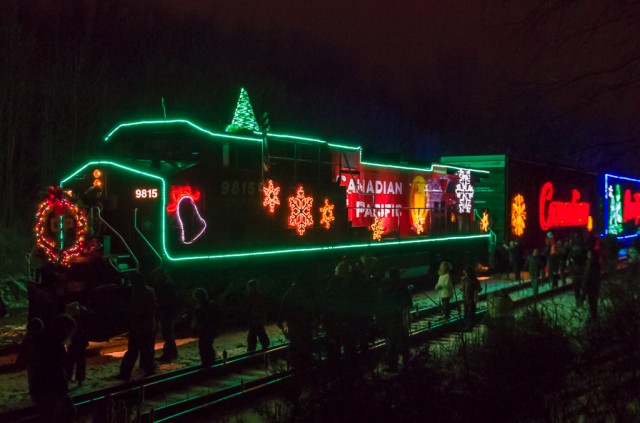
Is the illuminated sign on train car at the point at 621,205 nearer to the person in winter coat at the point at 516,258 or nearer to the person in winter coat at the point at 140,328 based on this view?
the person in winter coat at the point at 516,258

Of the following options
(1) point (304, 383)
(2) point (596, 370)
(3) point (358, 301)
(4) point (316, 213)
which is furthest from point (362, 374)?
(4) point (316, 213)

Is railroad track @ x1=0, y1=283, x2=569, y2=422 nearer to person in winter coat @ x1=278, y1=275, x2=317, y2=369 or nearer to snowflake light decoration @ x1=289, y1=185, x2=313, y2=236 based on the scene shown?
person in winter coat @ x1=278, y1=275, x2=317, y2=369

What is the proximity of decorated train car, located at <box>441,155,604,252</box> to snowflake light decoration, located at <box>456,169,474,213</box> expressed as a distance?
3.64 feet

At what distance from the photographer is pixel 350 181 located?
60.1 ft

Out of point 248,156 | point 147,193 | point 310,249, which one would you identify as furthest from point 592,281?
point 147,193

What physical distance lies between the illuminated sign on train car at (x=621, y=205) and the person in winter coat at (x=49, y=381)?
2915 cm

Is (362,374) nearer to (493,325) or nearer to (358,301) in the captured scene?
(358,301)

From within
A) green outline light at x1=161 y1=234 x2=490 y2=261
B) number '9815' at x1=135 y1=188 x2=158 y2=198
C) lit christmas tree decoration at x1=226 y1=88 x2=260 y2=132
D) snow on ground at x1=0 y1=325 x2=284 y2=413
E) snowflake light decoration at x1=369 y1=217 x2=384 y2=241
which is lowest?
snow on ground at x1=0 y1=325 x2=284 y2=413

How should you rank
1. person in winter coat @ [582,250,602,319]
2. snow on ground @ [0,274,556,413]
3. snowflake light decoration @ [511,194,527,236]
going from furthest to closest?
snowflake light decoration @ [511,194,527,236] → person in winter coat @ [582,250,602,319] → snow on ground @ [0,274,556,413]

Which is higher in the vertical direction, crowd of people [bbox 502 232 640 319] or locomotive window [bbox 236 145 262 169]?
locomotive window [bbox 236 145 262 169]

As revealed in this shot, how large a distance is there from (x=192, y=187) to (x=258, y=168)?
73.9 inches

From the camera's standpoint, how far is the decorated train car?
25328 millimetres

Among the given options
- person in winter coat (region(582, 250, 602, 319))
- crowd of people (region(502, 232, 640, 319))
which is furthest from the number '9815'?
person in winter coat (region(582, 250, 602, 319))

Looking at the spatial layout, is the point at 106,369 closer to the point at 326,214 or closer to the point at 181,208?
the point at 181,208
